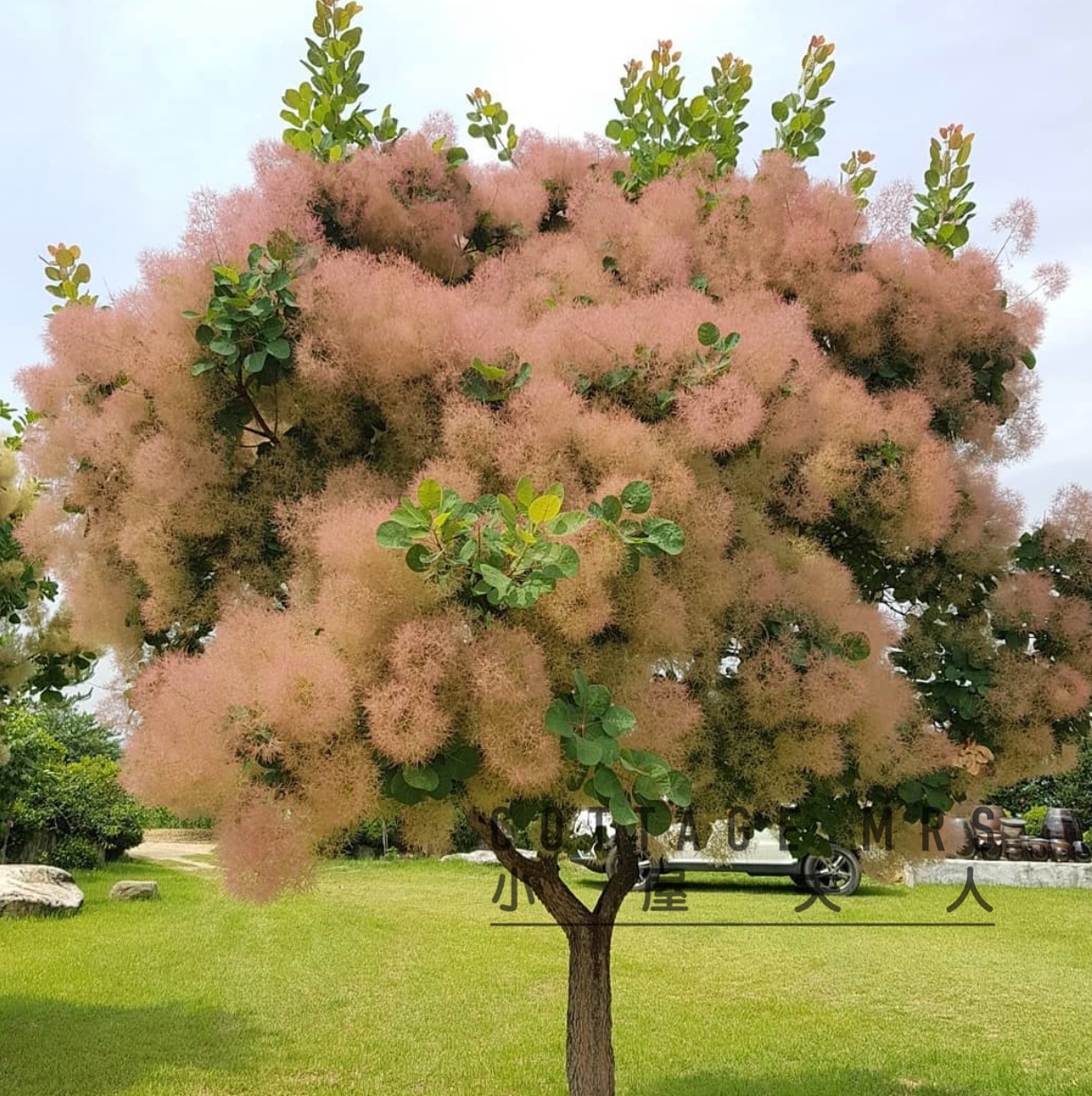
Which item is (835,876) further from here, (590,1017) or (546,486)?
(546,486)

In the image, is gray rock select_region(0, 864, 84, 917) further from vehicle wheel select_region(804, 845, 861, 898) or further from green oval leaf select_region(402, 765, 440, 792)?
green oval leaf select_region(402, 765, 440, 792)

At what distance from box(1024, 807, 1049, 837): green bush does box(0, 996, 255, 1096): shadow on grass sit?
1349 cm

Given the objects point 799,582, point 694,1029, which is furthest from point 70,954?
point 799,582

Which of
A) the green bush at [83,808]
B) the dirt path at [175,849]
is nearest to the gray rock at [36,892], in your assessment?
the dirt path at [175,849]

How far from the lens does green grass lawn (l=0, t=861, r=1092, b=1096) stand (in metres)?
6.04

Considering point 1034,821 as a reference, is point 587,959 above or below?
below

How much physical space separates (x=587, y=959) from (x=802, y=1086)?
2226 mm

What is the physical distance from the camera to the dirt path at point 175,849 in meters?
18.8

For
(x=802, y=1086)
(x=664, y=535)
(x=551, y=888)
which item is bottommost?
(x=802, y=1086)

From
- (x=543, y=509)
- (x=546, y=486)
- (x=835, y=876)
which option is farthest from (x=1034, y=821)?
(x=543, y=509)

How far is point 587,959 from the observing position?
4375 mm

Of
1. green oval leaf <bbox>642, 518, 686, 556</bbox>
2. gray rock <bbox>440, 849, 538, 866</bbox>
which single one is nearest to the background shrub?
gray rock <bbox>440, 849, 538, 866</bbox>

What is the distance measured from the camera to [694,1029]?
23.4 feet

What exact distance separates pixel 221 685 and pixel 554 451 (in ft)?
3.52
